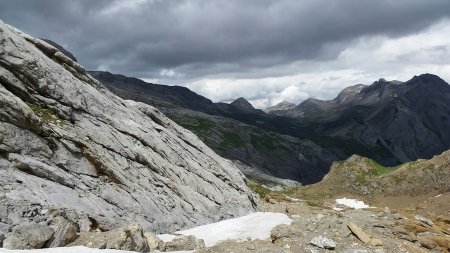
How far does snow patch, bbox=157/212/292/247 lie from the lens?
39688mm

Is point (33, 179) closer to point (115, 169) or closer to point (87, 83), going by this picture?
point (115, 169)

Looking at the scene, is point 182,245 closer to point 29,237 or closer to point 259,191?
point 29,237

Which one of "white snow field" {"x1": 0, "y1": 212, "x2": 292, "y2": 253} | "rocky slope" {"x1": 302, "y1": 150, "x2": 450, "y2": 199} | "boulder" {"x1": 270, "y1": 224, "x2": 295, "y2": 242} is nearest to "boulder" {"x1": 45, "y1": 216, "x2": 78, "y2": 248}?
"white snow field" {"x1": 0, "y1": 212, "x2": 292, "y2": 253}

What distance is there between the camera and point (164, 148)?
54.8 meters

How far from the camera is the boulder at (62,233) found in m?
28.4

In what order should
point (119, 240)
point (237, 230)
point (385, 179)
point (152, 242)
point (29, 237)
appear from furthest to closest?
point (385, 179) < point (237, 230) < point (152, 242) < point (119, 240) < point (29, 237)

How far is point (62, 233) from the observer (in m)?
29.2

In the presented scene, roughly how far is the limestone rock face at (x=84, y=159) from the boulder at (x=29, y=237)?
5.77 feet

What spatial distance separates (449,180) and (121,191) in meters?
102

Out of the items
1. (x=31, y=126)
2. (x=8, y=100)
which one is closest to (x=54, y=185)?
(x=31, y=126)

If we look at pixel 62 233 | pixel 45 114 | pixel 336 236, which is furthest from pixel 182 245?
pixel 45 114

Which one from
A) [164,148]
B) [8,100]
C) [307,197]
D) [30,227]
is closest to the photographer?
[30,227]

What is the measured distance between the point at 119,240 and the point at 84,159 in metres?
13.9

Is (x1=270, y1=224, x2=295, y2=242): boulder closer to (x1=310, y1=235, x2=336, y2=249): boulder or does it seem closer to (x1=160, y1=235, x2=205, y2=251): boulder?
(x1=310, y1=235, x2=336, y2=249): boulder
